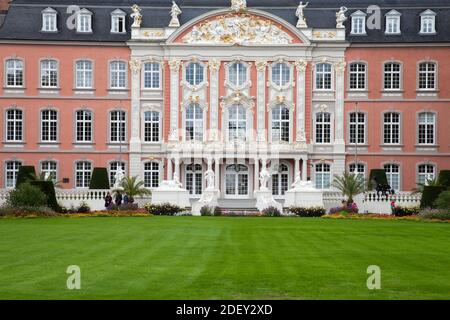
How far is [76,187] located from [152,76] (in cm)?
884

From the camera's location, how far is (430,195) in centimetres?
4759

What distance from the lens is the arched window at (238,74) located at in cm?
6475

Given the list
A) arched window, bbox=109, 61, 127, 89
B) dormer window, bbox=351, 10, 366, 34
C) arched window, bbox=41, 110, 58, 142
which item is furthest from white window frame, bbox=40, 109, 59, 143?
dormer window, bbox=351, 10, 366, 34

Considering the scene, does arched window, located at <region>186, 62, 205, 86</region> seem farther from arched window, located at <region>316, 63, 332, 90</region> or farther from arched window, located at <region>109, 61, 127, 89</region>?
arched window, located at <region>316, 63, 332, 90</region>

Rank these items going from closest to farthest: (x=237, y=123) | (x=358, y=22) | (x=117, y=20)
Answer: (x=237, y=123) < (x=358, y=22) < (x=117, y=20)

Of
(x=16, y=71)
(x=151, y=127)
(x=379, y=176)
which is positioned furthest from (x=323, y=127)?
(x=16, y=71)

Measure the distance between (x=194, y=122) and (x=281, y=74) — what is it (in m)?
6.52

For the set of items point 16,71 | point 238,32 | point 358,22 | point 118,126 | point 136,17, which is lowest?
point 118,126

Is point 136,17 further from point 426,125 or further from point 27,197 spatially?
point 27,197

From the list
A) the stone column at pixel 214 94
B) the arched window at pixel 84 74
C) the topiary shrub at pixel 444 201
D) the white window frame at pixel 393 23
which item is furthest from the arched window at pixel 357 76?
the topiary shrub at pixel 444 201

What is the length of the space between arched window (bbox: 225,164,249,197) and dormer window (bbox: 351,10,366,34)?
38.3 ft

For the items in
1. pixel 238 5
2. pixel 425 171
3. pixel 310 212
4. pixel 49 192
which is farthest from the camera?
pixel 425 171

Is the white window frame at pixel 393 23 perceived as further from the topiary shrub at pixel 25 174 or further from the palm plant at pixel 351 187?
the topiary shrub at pixel 25 174

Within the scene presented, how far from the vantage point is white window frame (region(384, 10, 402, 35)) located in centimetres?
6469
